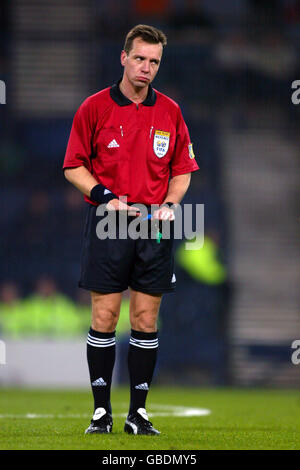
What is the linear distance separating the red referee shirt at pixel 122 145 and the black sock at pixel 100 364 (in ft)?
2.39

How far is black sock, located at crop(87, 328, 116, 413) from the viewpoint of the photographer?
507cm

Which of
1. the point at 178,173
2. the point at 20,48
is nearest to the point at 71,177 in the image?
the point at 178,173

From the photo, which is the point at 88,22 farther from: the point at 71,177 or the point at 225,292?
the point at 71,177

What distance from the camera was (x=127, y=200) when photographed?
5.11m

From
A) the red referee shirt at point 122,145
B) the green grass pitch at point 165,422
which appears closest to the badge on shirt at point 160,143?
the red referee shirt at point 122,145

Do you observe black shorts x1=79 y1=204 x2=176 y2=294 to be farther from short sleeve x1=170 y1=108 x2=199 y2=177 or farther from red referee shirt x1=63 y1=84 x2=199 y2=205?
short sleeve x1=170 y1=108 x2=199 y2=177

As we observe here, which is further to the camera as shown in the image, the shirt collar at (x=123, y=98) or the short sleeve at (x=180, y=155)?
the short sleeve at (x=180, y=155)

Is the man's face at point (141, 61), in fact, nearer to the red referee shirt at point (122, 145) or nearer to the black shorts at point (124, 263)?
the red referee shirt at point (122, 145)

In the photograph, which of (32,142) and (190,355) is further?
(32,142)

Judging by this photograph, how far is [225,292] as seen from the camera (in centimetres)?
1462

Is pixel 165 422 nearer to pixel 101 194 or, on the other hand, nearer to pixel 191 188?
pixel 101 194

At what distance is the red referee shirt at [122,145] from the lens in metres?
5.11

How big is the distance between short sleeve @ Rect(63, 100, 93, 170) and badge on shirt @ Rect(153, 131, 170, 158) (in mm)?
337
